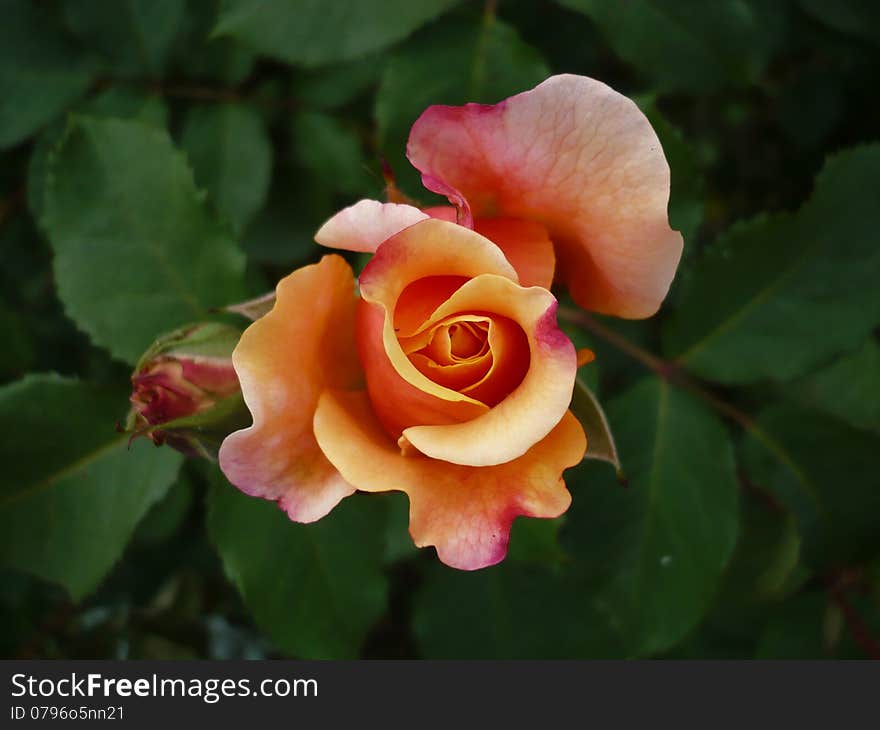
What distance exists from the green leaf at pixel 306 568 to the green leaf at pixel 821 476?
2.09ft

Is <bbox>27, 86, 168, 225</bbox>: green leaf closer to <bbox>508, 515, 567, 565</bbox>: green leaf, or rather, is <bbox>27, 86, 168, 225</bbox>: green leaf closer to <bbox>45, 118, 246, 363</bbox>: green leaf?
<bbox>45, 118, 246, 363</bbox>: green leaf

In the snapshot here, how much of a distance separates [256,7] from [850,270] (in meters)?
0.92

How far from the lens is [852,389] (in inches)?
65.2

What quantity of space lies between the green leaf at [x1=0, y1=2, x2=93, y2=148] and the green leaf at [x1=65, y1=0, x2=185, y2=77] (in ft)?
0.18

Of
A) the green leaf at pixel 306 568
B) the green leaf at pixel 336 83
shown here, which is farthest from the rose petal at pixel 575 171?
the green leaf at pixel 336 83

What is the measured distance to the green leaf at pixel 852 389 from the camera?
5.36ft

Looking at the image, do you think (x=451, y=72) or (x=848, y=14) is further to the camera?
(x=848, y=14)

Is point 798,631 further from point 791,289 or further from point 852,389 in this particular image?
point 791,289

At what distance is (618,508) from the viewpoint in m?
1.26

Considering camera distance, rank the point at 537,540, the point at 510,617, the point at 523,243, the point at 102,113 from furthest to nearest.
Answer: the point at 510,617
the point at 102,113
the point at 537,540
the point at 523,243

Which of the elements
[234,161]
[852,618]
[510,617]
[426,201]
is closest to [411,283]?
[426,201]

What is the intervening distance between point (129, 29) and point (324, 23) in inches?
19.4

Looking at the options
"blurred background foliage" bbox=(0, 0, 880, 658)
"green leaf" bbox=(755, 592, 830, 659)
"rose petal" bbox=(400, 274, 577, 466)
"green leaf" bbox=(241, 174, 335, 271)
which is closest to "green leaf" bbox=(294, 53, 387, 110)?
"blurred background foliage" bbox=(0, 0, 880, 658)

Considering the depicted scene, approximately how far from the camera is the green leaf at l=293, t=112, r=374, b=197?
5.31 ft
